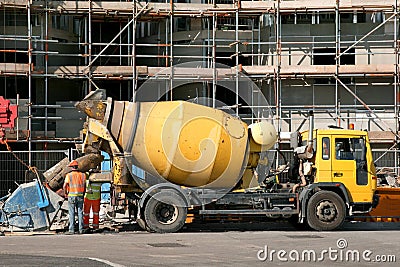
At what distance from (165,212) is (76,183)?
7.81 feet

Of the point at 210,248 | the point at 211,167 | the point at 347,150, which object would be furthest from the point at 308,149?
the point at 210,248

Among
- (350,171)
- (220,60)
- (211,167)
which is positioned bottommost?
(350,171)

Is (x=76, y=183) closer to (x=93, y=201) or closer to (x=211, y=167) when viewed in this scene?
(x=93, y=201)

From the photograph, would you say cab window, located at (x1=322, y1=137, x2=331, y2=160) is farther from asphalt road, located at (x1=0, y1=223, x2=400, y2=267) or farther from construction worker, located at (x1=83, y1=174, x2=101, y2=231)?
construction worker, located at (x1=83, y1=174, x2=101, y2=231)

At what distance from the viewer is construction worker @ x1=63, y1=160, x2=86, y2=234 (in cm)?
2223

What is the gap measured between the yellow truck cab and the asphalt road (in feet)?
1.95

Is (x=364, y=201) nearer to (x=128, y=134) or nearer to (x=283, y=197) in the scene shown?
(x=283, y=197)

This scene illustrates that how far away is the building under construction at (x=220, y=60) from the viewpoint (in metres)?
32.1

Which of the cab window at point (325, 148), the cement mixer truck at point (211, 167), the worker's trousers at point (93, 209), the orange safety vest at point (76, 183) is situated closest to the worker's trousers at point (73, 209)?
the orange safety vest at point (76, 183)

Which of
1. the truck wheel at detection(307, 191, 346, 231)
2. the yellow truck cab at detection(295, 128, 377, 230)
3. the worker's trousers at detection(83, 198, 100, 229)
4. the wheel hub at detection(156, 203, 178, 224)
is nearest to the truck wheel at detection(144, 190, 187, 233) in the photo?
the wheel hub at detection(156, 203, 178, 224)

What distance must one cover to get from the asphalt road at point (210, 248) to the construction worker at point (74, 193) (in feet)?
1.75

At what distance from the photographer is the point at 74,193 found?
2223 cm

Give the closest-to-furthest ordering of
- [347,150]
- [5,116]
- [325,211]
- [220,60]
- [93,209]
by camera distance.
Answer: [325,211], [93,209], [347,150], [5,116], [220,60]

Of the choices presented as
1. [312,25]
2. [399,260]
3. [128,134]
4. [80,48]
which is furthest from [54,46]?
[399,260]
